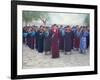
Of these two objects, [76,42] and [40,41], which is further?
[76,42]

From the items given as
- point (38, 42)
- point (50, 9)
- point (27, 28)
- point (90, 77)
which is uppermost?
point (50, 9)

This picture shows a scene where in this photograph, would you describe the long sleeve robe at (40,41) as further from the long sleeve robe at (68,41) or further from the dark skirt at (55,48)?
the long sleeve robe at (68,41)

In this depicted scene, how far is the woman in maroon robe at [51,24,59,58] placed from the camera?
6.54ft

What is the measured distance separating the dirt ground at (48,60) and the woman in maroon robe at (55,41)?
49 mm

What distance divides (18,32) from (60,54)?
0.47m

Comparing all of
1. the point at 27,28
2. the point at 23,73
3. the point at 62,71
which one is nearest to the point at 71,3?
the point at 27,28

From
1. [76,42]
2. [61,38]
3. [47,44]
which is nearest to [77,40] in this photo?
[76,42]

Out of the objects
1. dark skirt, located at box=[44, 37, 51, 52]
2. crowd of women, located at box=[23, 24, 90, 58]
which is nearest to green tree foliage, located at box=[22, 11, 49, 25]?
crowd of women, located at box=[23, 24, 90, 58]

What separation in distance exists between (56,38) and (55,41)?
0.03 m

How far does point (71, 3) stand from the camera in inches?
80.6

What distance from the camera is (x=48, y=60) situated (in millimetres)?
1977

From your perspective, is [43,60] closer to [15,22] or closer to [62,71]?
[62,71]

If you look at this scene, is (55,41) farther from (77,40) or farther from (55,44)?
(77,40)

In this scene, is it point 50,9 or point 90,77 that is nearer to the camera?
point 50,9
